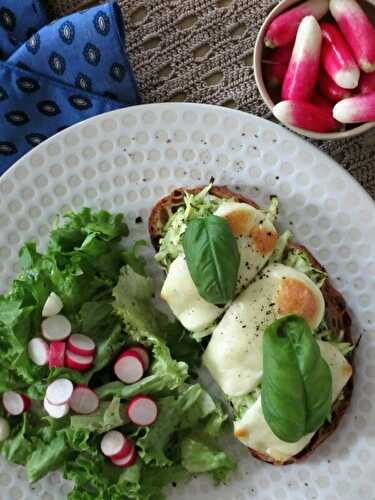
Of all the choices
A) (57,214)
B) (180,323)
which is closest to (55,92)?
(57,214)

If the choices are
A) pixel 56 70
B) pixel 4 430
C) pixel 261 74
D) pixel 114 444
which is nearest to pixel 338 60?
pixel 261 74

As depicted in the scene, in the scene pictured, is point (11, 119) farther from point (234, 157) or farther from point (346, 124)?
point (346, 124)

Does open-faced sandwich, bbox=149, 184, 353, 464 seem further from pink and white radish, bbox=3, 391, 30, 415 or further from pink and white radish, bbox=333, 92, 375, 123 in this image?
pink and white radish, bbox=3, 391, 30, 415

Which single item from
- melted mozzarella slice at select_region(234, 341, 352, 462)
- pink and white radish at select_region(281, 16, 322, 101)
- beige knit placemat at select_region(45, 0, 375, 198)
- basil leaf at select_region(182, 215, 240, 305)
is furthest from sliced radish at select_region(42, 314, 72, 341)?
pink and white radish at select_region(281, 16, 322, 101)

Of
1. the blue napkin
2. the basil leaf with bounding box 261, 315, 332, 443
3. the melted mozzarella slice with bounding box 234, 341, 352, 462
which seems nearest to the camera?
the basil leaf with bounding box 261, 315, 332, 443

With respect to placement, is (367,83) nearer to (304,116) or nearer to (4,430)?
(304,116)

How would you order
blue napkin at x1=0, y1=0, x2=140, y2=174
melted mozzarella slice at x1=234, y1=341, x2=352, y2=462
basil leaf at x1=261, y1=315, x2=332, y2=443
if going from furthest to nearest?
blue napkin at x1=0, y1=0, x2=140, y2=174, melted mozzarella slice at x1=234, y1=341, x2=352, y2=462, basil leaf at x1=261, y1=315, x2=332, y2=443
